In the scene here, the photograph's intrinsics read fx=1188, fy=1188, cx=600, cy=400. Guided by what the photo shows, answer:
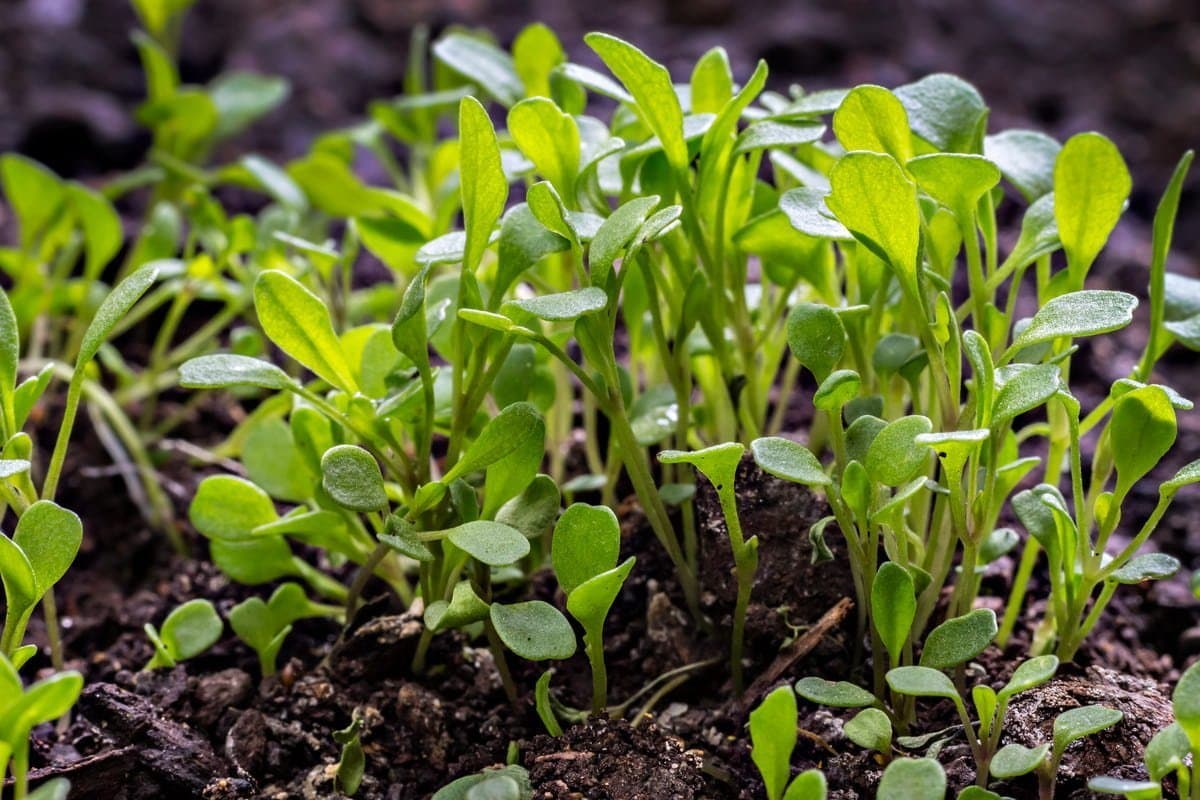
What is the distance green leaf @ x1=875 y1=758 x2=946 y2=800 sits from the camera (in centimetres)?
77

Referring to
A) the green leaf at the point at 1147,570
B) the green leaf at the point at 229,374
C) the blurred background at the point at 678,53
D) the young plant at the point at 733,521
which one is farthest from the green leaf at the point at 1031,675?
the blurred background at the point at 678,53

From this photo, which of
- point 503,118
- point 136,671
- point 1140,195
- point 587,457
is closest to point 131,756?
point 136,671

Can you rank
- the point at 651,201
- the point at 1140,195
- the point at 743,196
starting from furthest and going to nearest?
1. the point at 1140,195
2. the point at 743,196
3. the point at 651,201

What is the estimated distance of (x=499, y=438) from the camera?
2.95 ft

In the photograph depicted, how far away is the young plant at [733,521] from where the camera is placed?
81 centimetres

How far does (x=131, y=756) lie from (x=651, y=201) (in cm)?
59

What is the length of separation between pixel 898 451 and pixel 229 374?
497 millimetres

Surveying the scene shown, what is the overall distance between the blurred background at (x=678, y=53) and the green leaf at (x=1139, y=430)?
1.15m

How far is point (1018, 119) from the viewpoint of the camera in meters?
2.02

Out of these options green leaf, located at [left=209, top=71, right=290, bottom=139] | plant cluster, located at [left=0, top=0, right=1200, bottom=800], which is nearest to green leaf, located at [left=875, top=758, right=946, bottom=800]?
plant cluster, located at [left=0, top=0, right=1200, bottom=800]

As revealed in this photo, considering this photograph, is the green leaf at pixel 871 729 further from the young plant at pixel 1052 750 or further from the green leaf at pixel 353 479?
the green leaf at pixel 353 479

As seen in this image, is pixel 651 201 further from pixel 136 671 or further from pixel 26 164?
pixel 26 164

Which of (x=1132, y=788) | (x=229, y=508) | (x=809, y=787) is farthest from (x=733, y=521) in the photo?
(x=229, y=508)

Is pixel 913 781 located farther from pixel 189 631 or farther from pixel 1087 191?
pixel 189 631
